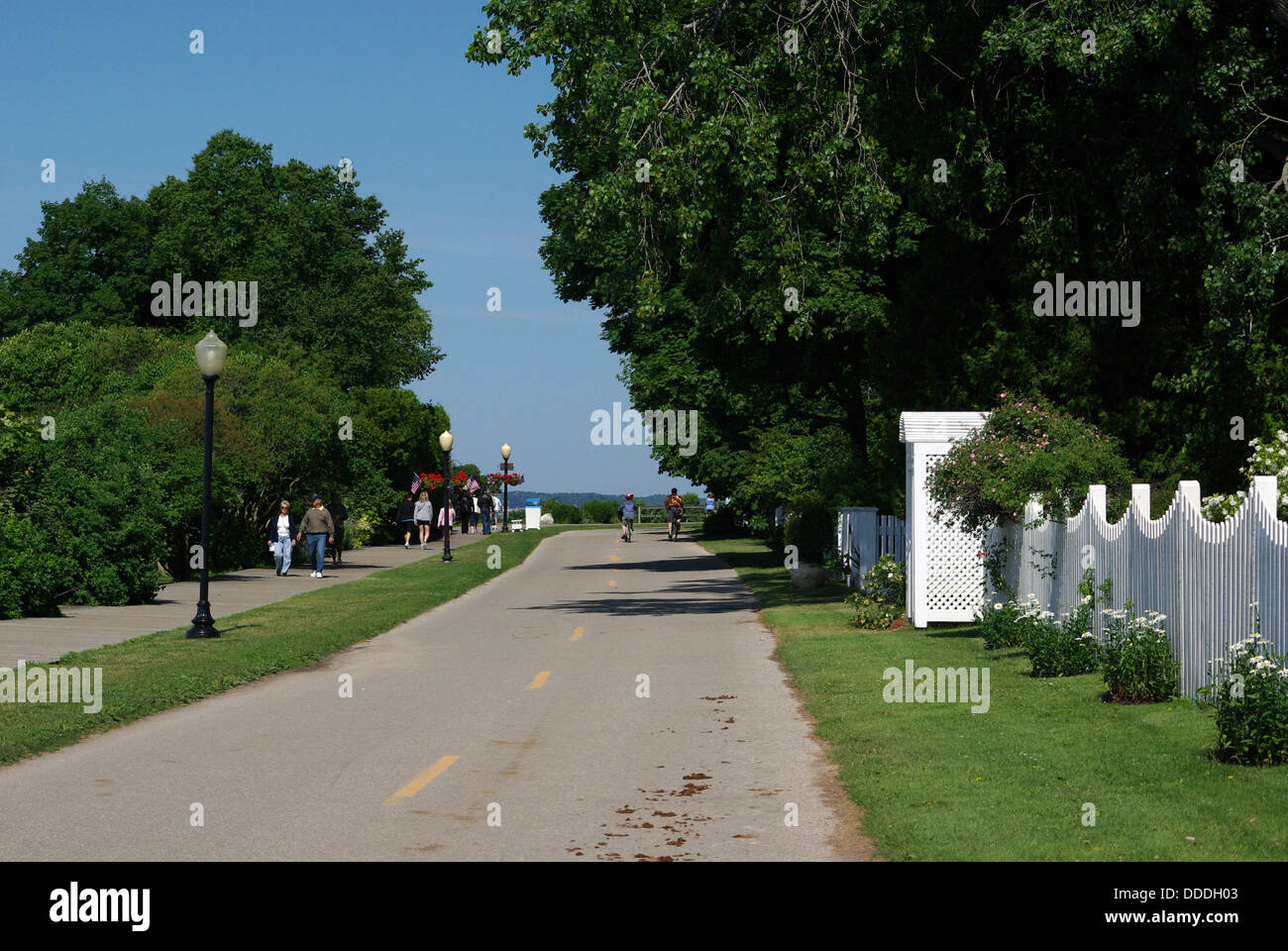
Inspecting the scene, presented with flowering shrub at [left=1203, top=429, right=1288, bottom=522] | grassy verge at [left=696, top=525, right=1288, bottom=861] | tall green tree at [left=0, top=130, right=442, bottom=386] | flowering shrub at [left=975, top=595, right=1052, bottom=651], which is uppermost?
tall green tree at [left=0, top=130, right=442, bottom=386]

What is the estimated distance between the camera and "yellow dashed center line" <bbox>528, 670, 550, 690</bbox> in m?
14.7

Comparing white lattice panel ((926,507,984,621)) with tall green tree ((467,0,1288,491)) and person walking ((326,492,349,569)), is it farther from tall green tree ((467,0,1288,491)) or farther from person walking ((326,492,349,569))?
person walking ((326,492,349,569))

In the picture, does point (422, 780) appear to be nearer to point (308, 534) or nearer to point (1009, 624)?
point (1009, 624)

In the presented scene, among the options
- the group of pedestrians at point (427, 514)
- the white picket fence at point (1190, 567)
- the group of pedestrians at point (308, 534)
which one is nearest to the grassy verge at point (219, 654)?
the group of pedestrians at point (308, 534)

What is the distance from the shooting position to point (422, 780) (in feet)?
31.4

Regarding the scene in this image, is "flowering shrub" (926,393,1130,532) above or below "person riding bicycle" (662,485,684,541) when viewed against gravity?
above

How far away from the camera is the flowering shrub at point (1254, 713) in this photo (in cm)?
912

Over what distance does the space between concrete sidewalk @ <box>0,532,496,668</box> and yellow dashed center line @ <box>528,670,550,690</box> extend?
568 centimetres

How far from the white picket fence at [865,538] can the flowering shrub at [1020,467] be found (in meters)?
3.72

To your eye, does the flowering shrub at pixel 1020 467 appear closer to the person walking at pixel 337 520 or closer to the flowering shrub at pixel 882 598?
the flowering shrub at pixel 882 598

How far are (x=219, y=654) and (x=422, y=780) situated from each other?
28.5ft

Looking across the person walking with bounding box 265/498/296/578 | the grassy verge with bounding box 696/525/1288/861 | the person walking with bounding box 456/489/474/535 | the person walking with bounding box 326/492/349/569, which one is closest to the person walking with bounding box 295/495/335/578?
the person walking with bounding box 265/498/296/578

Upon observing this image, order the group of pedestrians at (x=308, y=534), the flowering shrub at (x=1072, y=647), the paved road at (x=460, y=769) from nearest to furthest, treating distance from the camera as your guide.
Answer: the paved road at (x=460, y=769) < the flowering shrub at (x=1072, y=647) < the group of pedestrians at (x=308, y=534)

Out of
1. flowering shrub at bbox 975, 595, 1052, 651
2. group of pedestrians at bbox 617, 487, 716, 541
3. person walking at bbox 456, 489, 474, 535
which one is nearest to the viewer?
flowering shrub at bbox 975, 595, 1052, 651
